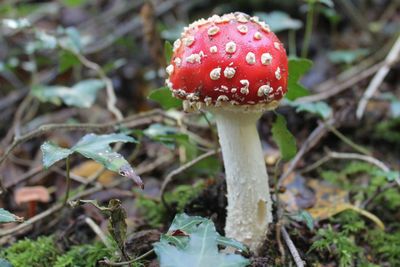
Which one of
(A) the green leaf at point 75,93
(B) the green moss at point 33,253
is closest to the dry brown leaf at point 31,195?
(B) the green moss at point 33,253

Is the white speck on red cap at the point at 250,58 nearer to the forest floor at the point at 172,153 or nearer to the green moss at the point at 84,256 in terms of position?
the forest floor at the point at 172,153

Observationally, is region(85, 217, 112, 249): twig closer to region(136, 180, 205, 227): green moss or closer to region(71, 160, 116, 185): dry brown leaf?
region(136, 180, 205, 227): green moss

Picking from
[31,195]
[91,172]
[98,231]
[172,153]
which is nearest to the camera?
Answer: [98,231]

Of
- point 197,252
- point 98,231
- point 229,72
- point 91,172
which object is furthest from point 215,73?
point 91,172

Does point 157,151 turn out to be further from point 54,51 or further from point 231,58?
point 54,51

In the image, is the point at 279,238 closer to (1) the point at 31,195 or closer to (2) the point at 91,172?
(1) the point at 31,195

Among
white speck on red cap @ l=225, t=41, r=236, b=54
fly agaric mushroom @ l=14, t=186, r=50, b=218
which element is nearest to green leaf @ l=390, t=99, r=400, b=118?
white speck on red cap @ l=225, t=41, r=236, b=54

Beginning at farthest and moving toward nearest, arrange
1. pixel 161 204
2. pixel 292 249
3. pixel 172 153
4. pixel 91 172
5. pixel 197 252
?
1. pixel 91 172
2. pixel 172 153
3. pixel 161 204
4. pixel 292 249
5. pixel 197 252
